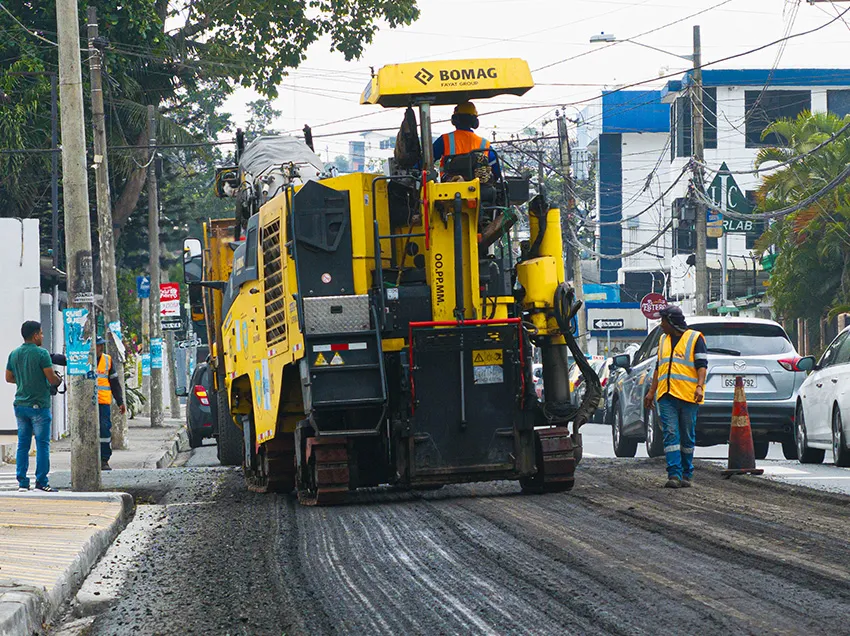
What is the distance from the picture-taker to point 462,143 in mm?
12992

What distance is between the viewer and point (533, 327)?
1304 cm

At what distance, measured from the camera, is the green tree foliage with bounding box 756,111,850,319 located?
37.1 meters

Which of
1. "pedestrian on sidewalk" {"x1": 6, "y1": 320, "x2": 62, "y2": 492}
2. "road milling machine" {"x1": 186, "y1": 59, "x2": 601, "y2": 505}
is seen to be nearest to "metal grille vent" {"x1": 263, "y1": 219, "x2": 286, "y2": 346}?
"road milling machine" {"x1": 186, "y1": 59, "x2": 601, "y2": 505}

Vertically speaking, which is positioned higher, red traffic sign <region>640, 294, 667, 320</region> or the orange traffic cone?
red traffic sign <region>640, 294, 667, 320</region>

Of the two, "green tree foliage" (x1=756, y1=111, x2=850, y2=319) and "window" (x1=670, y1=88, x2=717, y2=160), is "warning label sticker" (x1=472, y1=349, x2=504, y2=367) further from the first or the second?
"window" (x1=670, y1=88, x2=717, y2=160)

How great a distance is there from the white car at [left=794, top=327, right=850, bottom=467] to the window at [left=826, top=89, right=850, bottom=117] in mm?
42166

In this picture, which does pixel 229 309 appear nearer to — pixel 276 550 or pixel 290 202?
pixel 290 202

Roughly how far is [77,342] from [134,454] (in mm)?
9876

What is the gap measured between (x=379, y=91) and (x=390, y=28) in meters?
23.9

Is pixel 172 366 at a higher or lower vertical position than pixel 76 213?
lower

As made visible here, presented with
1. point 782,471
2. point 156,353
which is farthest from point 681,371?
point 156,353

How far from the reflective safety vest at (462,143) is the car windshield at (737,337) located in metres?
6.23

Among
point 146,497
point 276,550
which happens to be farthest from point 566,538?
point 146,497

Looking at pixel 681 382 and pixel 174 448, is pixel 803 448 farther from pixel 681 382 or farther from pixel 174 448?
pixel 174 448
